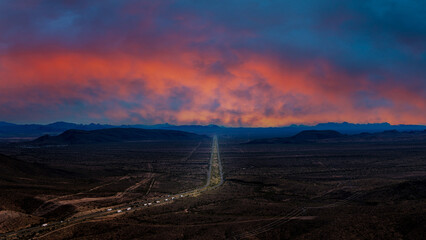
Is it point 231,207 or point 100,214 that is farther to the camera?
point 231,207

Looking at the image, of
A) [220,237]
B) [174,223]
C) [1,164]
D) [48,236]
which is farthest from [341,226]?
[1,164]

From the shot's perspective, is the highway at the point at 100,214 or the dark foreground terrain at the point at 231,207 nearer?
the dark foreground terrain at the point at 231,207

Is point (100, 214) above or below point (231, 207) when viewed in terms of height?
below

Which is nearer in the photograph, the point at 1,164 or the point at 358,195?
the point at 358,195

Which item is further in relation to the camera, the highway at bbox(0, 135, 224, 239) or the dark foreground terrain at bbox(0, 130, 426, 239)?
the highway at bbox(0, 135, 224, 239)

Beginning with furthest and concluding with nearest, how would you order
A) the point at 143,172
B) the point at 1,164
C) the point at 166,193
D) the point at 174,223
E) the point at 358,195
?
the point at 143,172 < the point at 1,164 < the point at 166,193 < the point at 358,195 < the point at 174,223

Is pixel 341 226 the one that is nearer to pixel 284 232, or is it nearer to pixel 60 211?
pixel 284 232

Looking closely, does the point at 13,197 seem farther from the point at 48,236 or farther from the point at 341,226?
the point at 341,226

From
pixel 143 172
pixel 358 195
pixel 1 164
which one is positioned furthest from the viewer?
pixel 143 172

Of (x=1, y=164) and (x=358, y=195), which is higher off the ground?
(x=1, y=164)
